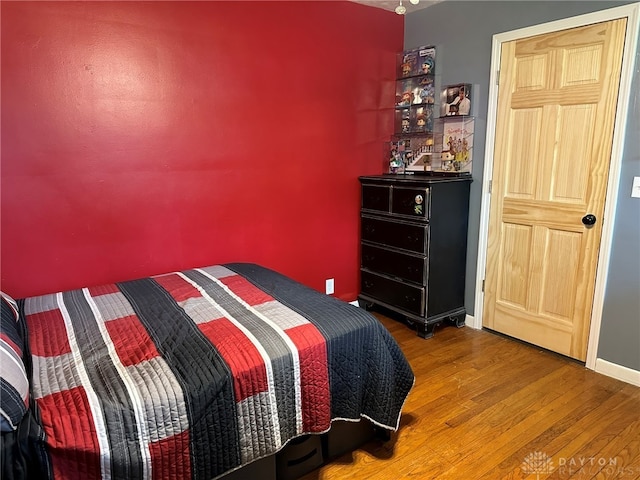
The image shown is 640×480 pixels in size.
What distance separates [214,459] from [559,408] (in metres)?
1.84

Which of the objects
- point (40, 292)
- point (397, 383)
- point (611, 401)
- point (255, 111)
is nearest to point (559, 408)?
point (611, 401)

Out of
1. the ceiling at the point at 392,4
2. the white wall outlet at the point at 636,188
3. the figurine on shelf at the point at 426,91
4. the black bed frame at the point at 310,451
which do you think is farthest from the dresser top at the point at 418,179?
the black bed frame at the point at 310,451

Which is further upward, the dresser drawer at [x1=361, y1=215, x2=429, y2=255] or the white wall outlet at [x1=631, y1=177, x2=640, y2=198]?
the white wall outlet at [x1=631, y1=177, x2=640, y2=198]

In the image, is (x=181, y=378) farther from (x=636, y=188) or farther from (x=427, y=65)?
(x=427, y=65)

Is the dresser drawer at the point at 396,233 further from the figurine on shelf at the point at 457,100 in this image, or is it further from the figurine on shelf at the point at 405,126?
the figurine on shelf at the point at 457,100

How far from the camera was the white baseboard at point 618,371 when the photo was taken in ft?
8.02

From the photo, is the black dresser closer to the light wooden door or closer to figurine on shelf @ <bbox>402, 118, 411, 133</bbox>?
the light wooden door

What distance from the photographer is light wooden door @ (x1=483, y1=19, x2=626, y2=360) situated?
2441mm

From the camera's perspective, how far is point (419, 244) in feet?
9.82

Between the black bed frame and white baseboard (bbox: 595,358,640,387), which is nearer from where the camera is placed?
the black bed frame

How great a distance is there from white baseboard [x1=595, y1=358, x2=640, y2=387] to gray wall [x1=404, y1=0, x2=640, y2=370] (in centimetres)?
3

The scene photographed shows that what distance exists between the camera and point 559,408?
7.38ft

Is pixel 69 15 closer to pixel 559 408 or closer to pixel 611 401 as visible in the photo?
pixel 559 408

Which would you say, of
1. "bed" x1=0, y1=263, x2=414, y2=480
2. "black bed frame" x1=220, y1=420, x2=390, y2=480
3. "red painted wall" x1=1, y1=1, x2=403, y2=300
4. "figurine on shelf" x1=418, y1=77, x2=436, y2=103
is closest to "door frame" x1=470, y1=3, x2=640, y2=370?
"figurine on shelf" x1=418, y1=77, x2=436, y2=103
